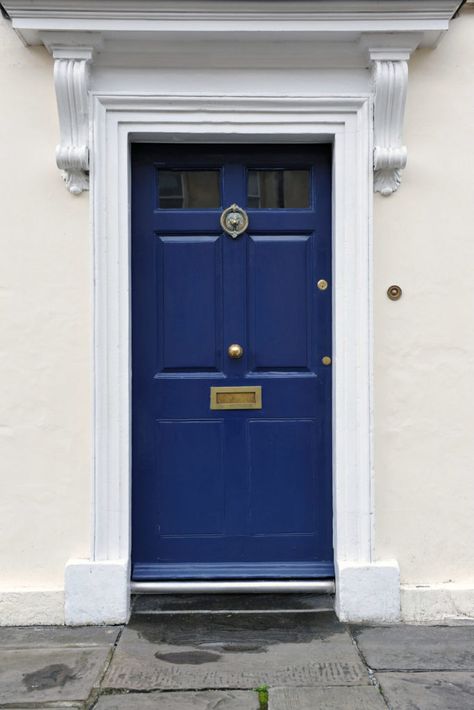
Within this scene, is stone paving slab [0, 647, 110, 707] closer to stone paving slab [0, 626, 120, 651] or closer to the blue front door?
stone paving slab [0, 626, 120, 651]

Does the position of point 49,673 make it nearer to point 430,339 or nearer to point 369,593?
point 369,593

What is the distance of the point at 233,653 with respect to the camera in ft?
12.6

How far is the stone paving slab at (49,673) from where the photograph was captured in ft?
11.3

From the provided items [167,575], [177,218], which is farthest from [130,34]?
[167,575]

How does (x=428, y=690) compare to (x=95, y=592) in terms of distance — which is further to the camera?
(x=95, y=592)

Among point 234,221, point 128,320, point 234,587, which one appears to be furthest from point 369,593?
point 234,221

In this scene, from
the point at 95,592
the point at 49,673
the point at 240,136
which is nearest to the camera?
the point at 49,673

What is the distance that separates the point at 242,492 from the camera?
14.6ft

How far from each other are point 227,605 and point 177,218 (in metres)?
2.09

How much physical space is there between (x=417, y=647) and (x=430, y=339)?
1.53 m

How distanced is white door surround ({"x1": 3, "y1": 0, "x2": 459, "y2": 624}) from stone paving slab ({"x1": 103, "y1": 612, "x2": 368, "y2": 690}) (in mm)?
230

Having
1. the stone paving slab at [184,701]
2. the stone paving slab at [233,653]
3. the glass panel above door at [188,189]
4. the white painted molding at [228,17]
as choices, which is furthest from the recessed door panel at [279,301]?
the stone paving slab at [184,701]

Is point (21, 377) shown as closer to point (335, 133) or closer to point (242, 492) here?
point (242, 492)

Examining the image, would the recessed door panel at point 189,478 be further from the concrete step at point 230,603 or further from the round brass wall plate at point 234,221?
the round brass wall plate at point 234,221
